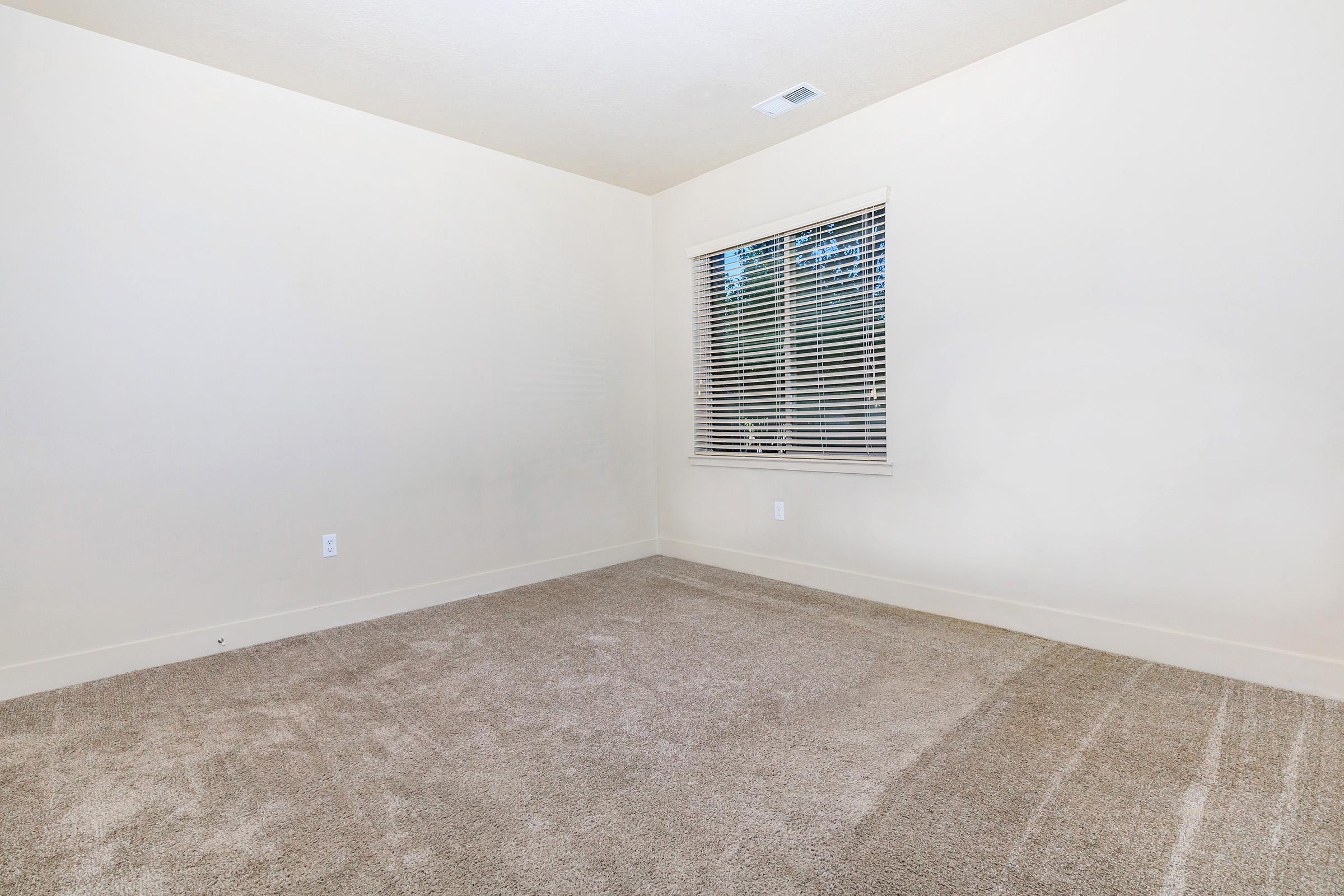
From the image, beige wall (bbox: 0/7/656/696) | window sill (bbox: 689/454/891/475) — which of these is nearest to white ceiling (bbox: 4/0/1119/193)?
beige wall (bbox: 0/7/656/696)

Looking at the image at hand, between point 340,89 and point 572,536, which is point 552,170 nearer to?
point 340,89

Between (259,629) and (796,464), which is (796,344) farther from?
(259,629)

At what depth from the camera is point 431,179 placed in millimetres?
3619

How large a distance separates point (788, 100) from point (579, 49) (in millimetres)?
1104

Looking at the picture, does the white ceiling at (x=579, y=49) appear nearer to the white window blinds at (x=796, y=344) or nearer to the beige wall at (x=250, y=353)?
the beige wall at (x=250, y=353)

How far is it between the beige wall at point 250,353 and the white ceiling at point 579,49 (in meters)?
0.23

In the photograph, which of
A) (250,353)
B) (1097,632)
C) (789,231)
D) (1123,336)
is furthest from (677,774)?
(789,231)

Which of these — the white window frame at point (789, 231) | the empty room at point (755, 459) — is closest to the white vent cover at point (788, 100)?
the empty room at point (755, 459)

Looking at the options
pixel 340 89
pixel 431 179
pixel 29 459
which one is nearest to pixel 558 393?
pixel 431 179

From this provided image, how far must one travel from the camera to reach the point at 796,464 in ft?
12.8

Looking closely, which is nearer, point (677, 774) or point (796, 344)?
point (677, 774)

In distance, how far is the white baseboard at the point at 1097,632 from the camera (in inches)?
91.7

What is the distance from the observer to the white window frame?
11.4 ft

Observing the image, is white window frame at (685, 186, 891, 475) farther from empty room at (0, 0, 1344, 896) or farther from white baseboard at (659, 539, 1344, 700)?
white baseboard at (659, 539, 1344, 700)
